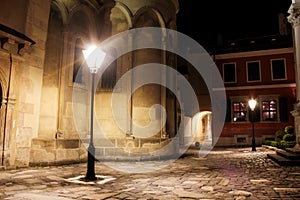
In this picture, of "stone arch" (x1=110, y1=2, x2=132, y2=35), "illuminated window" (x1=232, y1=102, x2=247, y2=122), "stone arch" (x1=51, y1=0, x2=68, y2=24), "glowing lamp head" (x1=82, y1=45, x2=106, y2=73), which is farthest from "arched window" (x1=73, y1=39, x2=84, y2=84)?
"illuminated window" (x1=232, y1=102, x2=247, y2=122)

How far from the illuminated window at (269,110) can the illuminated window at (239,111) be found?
5.91 feet

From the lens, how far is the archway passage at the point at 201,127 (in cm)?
3267

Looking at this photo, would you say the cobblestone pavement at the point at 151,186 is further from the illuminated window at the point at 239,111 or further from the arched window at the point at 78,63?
the illuminated window at the point at 239,111

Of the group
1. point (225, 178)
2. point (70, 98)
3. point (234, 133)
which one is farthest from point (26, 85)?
point (234, 133)

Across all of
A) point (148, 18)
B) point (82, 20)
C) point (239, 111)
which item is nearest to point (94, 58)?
point (82, 20)

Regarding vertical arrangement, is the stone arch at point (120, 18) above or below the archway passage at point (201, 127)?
above

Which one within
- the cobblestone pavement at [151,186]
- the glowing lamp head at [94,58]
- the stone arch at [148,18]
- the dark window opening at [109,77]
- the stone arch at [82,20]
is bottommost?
the cobblestone pavement at [151,186]

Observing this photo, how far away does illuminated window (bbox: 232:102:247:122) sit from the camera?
26469mm

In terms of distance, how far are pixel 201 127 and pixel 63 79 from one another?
28.5 m

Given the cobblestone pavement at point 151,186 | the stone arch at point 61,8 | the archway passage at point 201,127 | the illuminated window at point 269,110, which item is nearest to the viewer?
the cobblestone pavement at point 151,186

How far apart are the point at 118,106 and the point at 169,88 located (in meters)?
3.33

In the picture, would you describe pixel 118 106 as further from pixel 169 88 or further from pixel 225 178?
pixel 225 178

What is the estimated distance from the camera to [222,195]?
5.46 meters

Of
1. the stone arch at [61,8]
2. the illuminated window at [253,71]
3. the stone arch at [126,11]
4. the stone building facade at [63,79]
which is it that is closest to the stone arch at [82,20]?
the stone building facade at [63,79]
